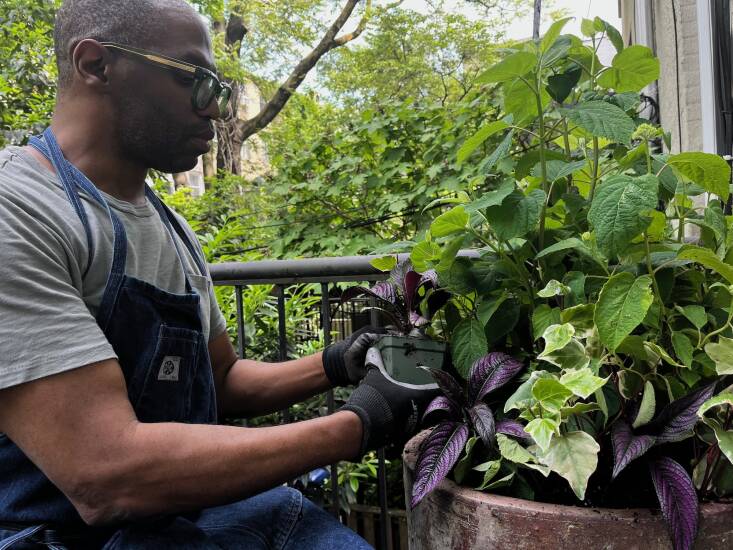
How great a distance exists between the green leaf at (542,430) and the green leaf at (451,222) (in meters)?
0.44

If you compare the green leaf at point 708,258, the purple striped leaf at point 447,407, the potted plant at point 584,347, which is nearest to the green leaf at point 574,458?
the potted plant at point 584,347

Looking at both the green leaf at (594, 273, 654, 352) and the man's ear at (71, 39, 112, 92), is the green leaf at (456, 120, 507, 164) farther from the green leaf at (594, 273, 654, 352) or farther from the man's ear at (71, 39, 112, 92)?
the man's ear at (71, 39, 112, 92)

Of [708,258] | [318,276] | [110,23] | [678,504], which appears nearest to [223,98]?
[110,23]

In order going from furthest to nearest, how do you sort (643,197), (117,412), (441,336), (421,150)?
(421,150)
(441,336)
(117,412)
(643,197)

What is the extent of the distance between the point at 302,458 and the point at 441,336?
1.42 ft

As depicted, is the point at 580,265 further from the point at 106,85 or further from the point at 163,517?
the point at 106,85

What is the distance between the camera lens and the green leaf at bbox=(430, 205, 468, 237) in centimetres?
122

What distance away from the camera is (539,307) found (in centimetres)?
120

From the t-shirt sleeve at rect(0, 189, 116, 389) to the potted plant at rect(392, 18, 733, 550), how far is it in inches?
26.0

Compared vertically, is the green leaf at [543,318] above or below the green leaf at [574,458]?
above

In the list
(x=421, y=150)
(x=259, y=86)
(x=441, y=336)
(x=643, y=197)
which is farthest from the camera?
(x=259, y=86)

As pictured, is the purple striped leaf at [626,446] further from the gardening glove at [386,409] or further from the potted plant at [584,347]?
the gardening glove at [386,409]

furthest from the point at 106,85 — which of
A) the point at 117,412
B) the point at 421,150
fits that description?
the point at 421,150

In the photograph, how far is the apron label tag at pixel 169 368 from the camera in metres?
1.36
